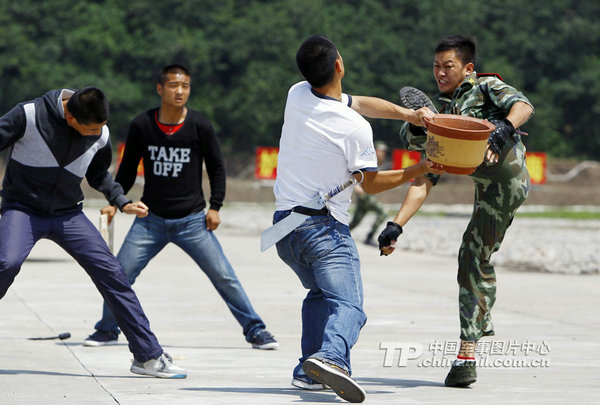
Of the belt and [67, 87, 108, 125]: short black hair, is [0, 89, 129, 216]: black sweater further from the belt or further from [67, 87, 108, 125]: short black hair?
the belt

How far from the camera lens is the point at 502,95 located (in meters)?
5.81

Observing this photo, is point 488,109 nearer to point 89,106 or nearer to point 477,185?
point 477,185

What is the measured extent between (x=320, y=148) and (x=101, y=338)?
2.78 meters

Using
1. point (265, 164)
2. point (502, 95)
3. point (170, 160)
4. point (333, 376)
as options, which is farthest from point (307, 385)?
point (265, 164)

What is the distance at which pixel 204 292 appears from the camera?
11.0 m

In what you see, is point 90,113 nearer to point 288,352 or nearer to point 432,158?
point 432,158

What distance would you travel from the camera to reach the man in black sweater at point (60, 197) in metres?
5.85

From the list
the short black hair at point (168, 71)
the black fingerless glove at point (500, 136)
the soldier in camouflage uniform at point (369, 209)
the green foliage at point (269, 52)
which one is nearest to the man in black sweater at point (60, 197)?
the short black hair at point (168, 71)

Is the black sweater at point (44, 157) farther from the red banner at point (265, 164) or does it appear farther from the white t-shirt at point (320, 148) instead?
the red banner at point (265, 164)

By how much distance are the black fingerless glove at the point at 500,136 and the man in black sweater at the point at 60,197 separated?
198cm

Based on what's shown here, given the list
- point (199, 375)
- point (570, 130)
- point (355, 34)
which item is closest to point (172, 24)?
point (355, 34)

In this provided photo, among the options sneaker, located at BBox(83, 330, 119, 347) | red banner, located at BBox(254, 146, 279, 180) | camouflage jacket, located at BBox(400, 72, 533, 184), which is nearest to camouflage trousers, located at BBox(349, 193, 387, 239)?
red banner, located at BBox(254, 146, 279, 180)

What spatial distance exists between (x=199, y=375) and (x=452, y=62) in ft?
7.33

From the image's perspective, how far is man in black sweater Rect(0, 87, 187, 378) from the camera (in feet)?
19.2
